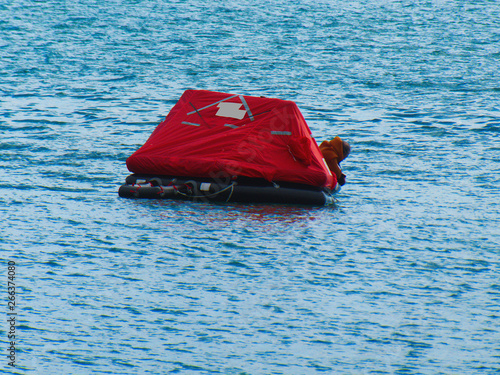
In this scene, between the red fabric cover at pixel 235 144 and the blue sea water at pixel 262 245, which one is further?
the red fabric cover at pixel 235 144

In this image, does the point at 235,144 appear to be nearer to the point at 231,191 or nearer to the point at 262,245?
the point at 231,191

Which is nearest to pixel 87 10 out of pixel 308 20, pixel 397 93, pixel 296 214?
pixel 308 20

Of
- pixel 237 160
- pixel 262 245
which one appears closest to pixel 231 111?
pixel 237 160

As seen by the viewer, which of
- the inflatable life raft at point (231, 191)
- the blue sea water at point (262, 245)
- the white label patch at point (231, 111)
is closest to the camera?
the blue sea water at point (262, 245)

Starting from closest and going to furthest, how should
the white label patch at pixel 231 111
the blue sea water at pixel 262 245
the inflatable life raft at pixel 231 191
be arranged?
the blue sea water at pixel 262 245, the inflatable life raft at pixel 231 191, the white label patch at pixel 231 111

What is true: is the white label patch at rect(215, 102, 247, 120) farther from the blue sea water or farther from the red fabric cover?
the blue sea water

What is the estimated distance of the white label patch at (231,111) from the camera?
39.5ft

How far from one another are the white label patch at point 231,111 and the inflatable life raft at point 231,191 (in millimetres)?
1106

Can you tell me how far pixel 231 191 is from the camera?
11258 mm

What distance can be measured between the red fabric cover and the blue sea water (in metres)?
0.51

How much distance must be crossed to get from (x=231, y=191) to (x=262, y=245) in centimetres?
164

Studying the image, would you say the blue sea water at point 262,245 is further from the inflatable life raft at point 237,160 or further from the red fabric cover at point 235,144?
the red fabric cover at point 235,144

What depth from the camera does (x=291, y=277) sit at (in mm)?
8852

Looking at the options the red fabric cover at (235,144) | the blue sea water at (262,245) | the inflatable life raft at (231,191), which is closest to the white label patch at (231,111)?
the red fabric cover at (235,144)
